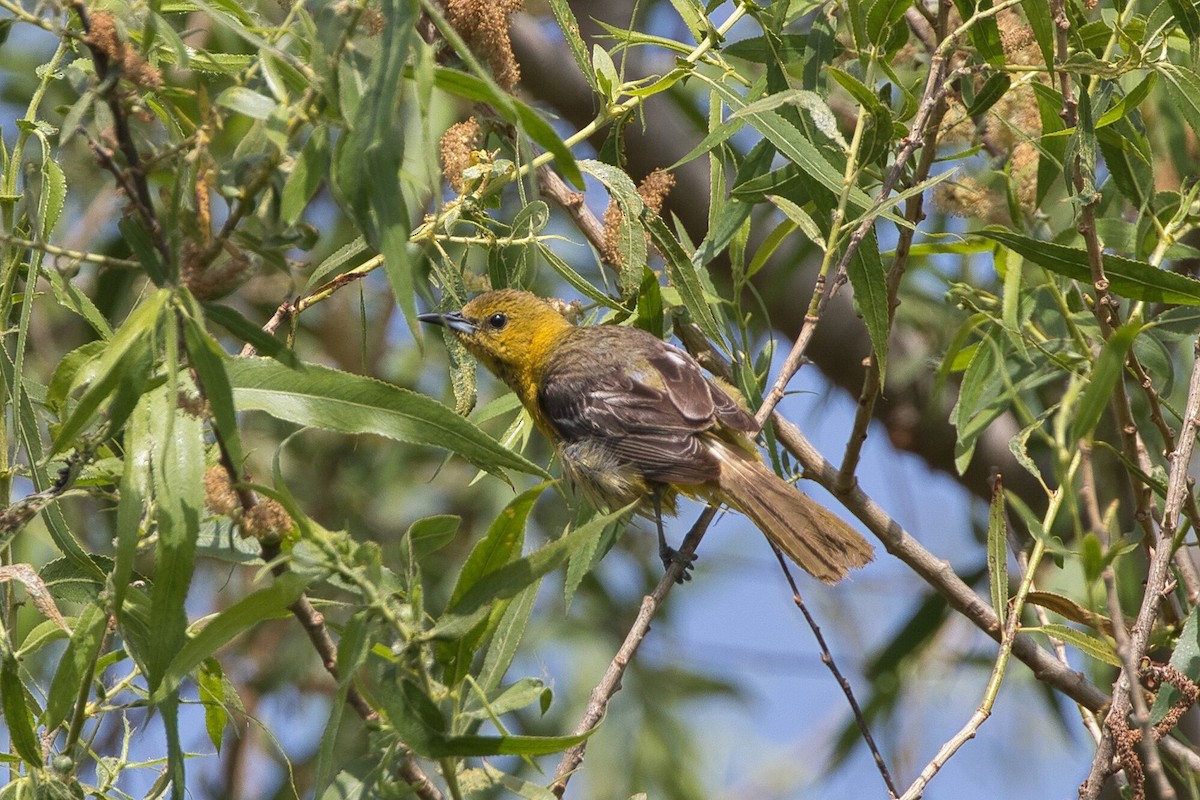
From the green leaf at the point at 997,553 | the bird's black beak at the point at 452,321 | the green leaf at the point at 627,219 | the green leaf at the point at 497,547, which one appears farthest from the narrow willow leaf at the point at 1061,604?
the bird's black beak at the point at 452,321

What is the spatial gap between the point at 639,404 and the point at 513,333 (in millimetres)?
738

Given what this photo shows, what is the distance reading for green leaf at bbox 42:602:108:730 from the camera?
251 cm

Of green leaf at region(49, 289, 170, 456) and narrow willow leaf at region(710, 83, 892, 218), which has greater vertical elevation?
narrow willow leaf at region(710, 83, 892, 218)

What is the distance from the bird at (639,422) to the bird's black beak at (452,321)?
0.01 m

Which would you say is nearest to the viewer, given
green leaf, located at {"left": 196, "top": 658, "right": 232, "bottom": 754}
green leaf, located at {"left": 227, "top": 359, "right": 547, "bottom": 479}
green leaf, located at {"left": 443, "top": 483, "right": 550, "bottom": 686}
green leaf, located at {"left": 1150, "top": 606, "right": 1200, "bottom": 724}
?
green leaf, located at {"left": 443, "top": 483, "right": 550, "bottom": 686}

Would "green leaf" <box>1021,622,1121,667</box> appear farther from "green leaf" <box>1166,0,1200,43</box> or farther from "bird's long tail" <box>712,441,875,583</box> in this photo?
"green leaf" <box>1166,0,1200,43</box>

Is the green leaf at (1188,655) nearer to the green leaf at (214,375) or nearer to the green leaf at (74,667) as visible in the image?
the green leaf at (214,375)

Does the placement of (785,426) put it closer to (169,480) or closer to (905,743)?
(169,480)

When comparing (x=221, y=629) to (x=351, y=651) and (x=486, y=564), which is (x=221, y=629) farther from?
(x=486, y=564)

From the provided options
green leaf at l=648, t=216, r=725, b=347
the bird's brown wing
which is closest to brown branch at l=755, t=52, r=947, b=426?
green leaf at l=648, t=216, r=725, b=347

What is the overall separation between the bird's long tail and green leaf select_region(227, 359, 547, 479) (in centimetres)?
177

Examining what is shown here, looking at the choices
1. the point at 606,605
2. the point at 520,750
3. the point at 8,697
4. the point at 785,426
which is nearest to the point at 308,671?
the point at 606,605

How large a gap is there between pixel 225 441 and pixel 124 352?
0.20 metres

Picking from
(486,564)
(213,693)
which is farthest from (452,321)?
(486,564)
